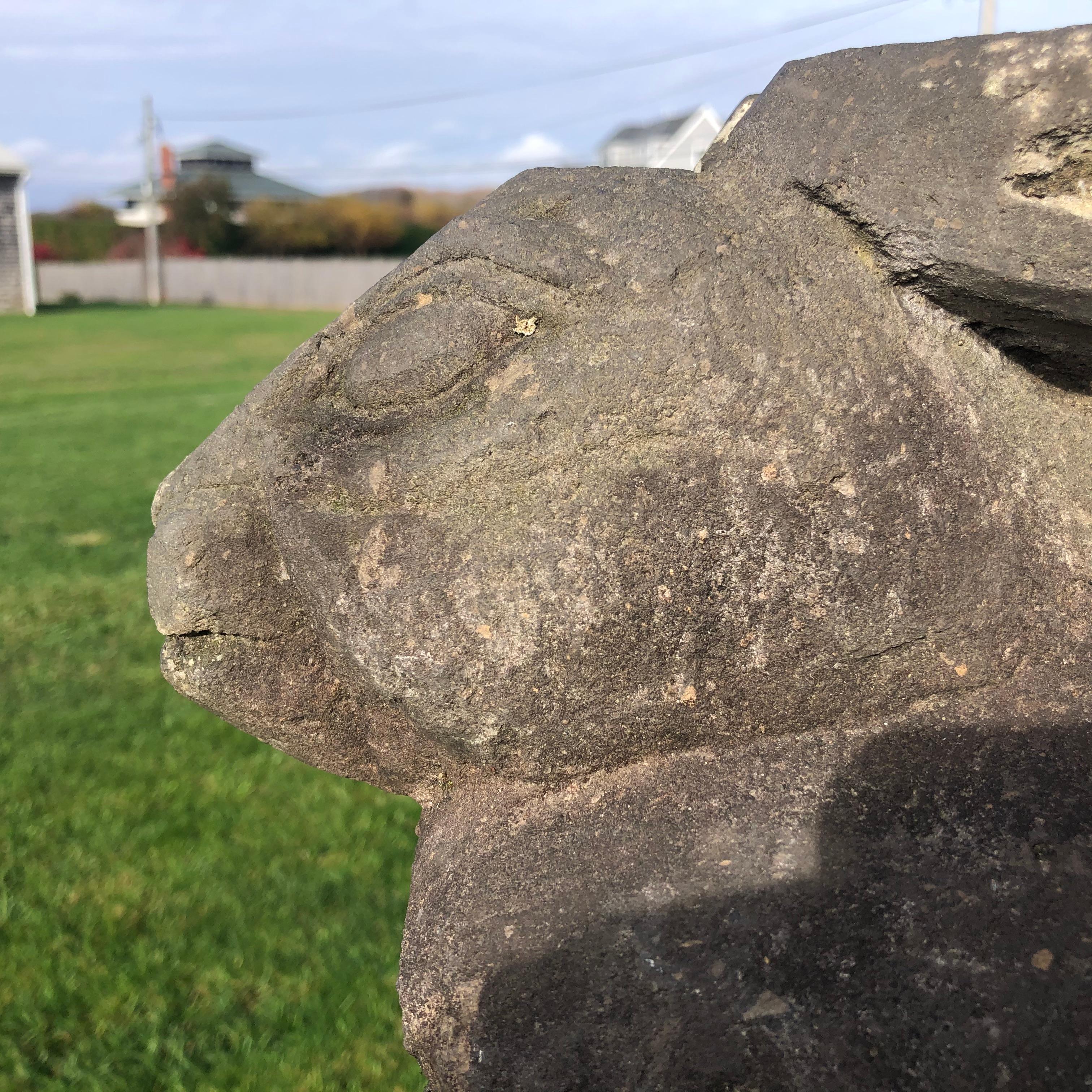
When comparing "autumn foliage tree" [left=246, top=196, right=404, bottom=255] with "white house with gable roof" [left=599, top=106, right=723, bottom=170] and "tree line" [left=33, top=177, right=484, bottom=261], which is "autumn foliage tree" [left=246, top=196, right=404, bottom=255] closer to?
"tree line" [left=33, top=177, right=484, bottom=261]

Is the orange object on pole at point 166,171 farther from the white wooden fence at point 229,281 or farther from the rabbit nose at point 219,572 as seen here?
the rabbit nose at point 219,572

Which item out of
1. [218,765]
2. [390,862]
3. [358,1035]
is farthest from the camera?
[218,765]

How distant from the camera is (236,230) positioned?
91.4 ft

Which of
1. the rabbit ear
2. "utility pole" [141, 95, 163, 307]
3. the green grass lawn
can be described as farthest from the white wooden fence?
the rabbit ear

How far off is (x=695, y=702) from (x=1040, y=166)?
2.15 feet

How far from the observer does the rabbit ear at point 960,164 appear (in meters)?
1.08

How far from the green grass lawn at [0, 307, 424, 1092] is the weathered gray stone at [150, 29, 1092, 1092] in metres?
1.06

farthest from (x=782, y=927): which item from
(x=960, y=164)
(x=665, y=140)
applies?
(x=665, y=140)

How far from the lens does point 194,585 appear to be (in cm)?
129

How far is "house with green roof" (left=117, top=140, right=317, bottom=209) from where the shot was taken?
29719mm

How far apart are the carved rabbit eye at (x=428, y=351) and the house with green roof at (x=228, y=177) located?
96.6 ft

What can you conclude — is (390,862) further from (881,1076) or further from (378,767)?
(881,1076)

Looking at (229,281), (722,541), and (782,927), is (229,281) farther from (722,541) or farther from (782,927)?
(782,927)

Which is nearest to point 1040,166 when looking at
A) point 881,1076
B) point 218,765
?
point 881,1076
